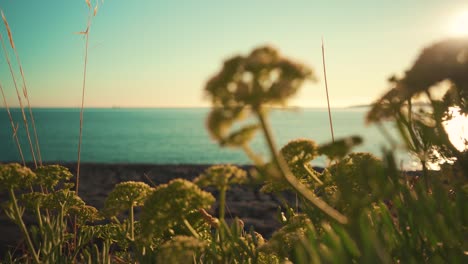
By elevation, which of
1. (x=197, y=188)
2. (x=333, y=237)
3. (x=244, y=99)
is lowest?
(x=333, y=237)

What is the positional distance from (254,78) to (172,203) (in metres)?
Result: 0.53

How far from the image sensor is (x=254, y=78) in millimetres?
976

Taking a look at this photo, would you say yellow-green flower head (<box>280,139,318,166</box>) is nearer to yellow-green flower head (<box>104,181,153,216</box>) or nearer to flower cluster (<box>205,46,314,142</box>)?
flower cluster (<box>205,46,314,142</box>)

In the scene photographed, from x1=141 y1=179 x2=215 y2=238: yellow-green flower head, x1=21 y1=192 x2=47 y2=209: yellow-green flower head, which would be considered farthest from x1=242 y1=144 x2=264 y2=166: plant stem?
x1=21 y1=192 x2=47 y2=209: yellow-green flower head

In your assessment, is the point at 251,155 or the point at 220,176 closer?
the point at 251,155

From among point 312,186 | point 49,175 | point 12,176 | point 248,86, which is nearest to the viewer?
point 248,86

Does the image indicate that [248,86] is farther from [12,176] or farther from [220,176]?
[12,176]

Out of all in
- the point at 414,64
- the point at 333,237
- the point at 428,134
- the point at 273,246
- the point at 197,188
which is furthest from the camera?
the point at 428,134

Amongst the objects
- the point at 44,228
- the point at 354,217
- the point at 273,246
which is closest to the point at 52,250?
the point at 44,228

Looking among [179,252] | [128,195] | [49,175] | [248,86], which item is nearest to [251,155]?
[248,86]

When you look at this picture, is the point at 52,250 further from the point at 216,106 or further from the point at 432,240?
the point at 432,240

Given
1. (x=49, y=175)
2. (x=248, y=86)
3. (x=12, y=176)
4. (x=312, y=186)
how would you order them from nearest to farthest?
(x=248, y=86), (x=12, y=176), (x=312, y=186), (x=49, y=175)

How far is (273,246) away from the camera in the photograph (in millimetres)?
1438

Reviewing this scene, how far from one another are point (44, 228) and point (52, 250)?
10cm
